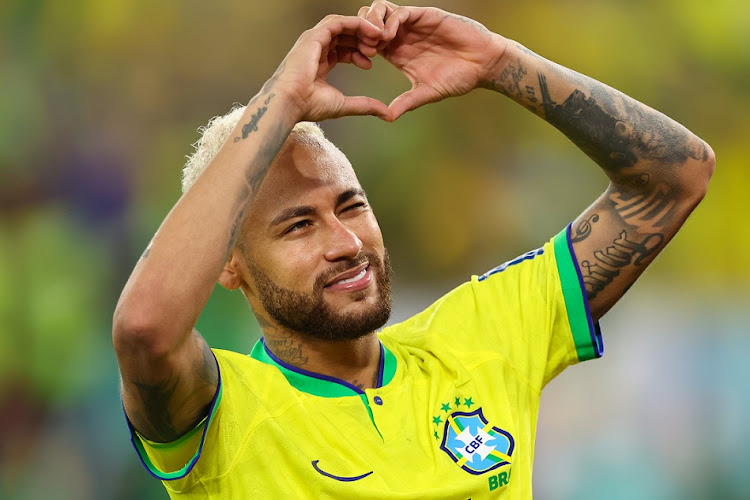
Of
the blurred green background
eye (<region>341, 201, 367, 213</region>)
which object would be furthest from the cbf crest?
the blurred green background

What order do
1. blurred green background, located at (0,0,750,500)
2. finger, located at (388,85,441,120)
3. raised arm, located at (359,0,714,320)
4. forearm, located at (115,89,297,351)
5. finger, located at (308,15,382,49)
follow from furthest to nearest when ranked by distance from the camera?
1. blurred green background, located at (0,0,750,500)
2. raised arm, located at (359,0,714,320)
3. finger, located at (388,85,441,120)
4. finger, located at (308,15,382,49)
5. forearm, located at (115,89,297,351)

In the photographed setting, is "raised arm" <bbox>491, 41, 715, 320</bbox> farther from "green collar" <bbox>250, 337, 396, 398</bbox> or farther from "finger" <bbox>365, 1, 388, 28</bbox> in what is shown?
"green collar" <bbox>250, 337, 396, 398</bbox>

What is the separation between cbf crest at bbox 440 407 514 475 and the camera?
6.47 ft

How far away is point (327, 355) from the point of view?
2.10 meters

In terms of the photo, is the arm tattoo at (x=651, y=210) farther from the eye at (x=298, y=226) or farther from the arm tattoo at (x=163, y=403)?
the arm tattoo at (x=163, y=403)

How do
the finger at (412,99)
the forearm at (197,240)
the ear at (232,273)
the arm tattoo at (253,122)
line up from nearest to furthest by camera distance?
the forearm at (197,240)
the arm tattoo at (253,122)
the finger at (412,99)
the ear at (232,273)

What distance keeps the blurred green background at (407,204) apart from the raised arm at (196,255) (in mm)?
2309

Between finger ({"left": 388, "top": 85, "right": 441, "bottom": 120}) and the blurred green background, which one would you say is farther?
the blurred green background

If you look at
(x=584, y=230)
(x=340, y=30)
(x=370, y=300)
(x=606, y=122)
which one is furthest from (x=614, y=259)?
(x=340, y=30)

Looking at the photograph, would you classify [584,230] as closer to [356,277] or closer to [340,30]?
[356,277]

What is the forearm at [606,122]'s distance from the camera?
2059 mm

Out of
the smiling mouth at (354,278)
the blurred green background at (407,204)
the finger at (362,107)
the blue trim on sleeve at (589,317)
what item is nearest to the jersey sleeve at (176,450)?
the smiling mouth at (354,278)

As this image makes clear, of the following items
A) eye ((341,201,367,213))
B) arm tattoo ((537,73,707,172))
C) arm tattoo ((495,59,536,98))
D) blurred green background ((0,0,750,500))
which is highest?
arm tattoo ((495,59,536,98))

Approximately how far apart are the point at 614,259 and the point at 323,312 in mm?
714
